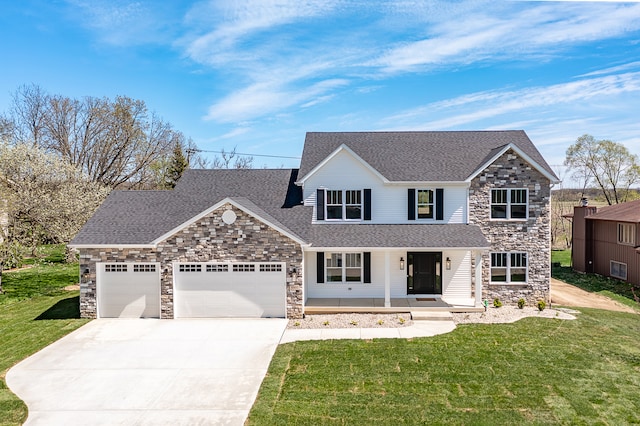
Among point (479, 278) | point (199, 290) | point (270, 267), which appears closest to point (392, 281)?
point (479, 278)

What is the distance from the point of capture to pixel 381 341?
1348 centimetres

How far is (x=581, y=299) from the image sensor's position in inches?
798

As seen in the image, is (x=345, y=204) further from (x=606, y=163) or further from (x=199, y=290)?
(x=606, y=163)

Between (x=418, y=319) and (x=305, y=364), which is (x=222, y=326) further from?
(x=418, y=319)

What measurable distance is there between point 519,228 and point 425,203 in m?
4.18

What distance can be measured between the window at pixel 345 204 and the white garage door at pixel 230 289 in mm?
4101

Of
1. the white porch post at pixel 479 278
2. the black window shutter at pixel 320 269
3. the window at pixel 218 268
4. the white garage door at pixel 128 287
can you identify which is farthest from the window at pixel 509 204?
the white garage door at pixel 128 287

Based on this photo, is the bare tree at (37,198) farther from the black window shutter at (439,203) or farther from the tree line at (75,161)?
the black window shutter at (439,203)

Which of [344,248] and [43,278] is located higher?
[344,248]

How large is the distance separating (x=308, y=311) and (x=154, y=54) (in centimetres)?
1487

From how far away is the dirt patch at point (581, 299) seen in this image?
19.1 meters

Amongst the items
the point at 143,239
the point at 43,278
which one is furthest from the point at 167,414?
the point at 43,278

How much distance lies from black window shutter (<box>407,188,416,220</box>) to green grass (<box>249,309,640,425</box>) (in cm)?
603

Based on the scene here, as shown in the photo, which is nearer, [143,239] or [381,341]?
[381,341]
